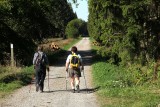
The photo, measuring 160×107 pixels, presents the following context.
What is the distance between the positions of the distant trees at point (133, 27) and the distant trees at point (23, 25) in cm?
1006

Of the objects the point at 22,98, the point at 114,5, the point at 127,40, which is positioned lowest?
the point at 22,98

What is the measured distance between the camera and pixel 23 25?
3316cm

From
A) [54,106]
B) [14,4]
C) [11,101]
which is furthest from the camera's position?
[14,4]

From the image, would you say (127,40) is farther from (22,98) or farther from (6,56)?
(6,56)

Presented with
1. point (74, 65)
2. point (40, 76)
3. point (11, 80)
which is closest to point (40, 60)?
point (40, 76)

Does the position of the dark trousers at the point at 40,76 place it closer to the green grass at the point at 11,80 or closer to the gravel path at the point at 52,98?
the gravel path at the point at 52,98

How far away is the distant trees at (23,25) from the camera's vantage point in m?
28.7

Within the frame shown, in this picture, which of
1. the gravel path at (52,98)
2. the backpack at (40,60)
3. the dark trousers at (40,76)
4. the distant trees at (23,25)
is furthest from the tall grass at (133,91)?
the distant trees at (23,25)

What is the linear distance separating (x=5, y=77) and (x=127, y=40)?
252 inches

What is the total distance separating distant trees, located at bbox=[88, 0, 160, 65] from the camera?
58.7ft

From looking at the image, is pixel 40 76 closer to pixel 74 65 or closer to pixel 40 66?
pixel 40 66

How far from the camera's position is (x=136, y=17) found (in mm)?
17938

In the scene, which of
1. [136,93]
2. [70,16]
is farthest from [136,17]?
[70,16]

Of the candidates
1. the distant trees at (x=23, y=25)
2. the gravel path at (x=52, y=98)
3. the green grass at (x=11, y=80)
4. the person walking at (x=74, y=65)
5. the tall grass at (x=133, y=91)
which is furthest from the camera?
the distant trees at (x=23, y=25)
